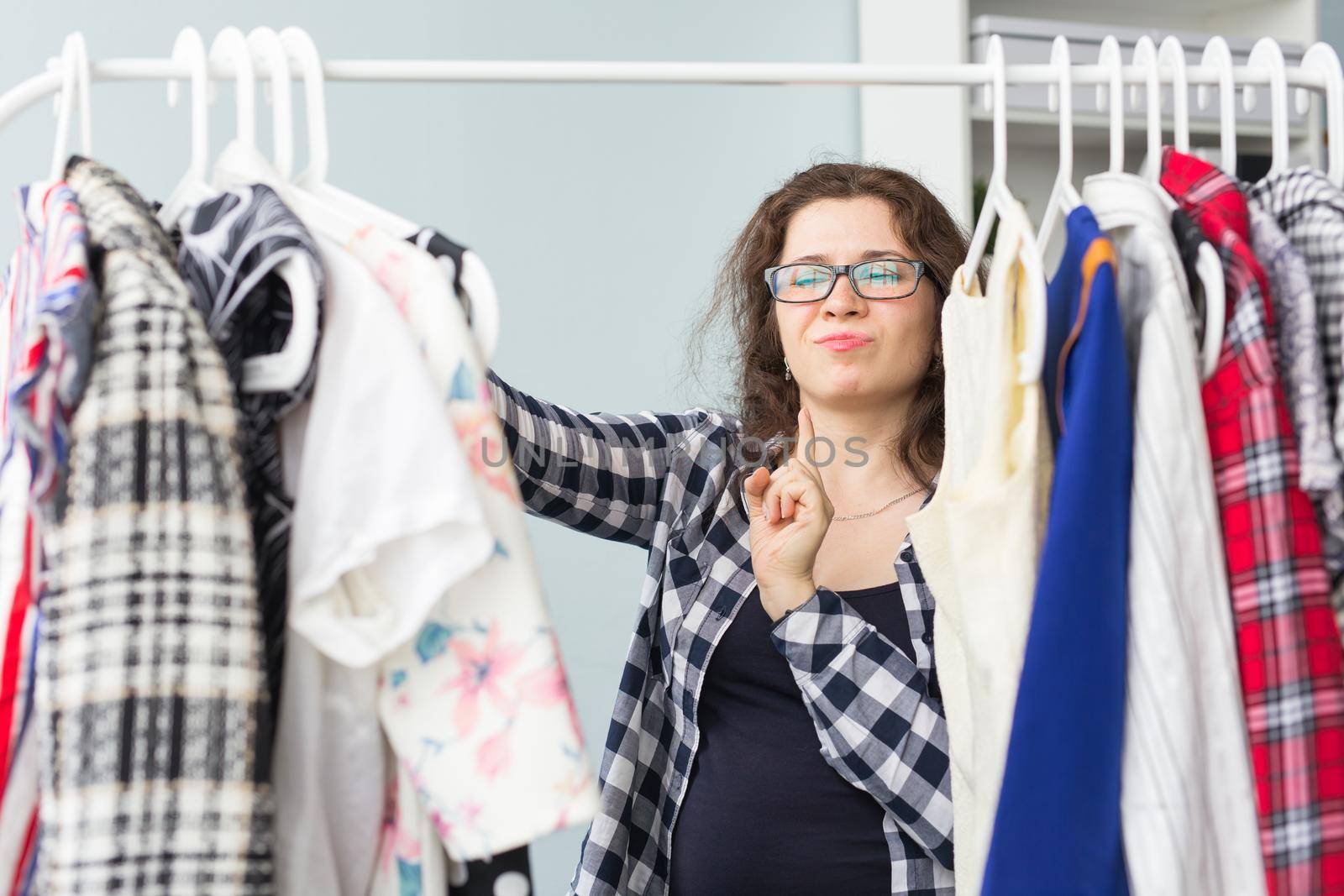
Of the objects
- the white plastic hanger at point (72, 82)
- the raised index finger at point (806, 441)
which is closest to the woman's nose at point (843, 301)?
the raised index finger at point (806, 441)

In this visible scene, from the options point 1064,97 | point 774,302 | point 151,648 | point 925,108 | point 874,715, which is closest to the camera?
point 151,648

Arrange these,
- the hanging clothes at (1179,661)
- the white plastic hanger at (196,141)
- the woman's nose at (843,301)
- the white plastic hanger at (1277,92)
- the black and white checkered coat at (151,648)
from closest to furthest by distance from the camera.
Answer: the black and white checkered coat at (151,648), the hanging clothes at (1179,661), the white plastic hanger at (196,141), the white plastic hanger at (1277,92), the woman's nose at (843,301)

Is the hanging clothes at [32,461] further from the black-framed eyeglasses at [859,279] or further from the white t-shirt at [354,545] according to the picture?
the black-framed eyeglasses at [859,279]

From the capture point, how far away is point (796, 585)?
1.15 meters

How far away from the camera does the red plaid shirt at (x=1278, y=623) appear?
2.46 ft

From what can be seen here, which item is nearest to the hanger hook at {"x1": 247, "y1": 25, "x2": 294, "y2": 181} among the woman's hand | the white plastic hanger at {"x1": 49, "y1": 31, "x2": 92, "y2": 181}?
the white plastic hanger at {"x1": 49, "y1": 31, "x2": 92, "y2": 181}

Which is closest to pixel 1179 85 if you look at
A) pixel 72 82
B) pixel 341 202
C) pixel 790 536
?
pixel 790 536

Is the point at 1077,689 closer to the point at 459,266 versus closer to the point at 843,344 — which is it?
the point at 459,266

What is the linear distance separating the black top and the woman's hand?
0.11 meters

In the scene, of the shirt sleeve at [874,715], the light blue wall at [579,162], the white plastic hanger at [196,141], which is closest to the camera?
the white plastic hanger at [196,141]

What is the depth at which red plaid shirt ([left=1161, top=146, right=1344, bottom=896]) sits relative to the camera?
0.75m

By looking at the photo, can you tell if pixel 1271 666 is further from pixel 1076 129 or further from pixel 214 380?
pixel 1076 129

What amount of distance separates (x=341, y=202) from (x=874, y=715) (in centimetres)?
63

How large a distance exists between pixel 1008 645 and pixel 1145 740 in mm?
101
